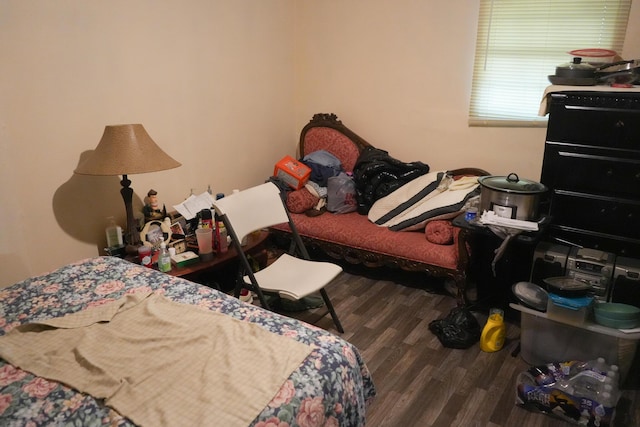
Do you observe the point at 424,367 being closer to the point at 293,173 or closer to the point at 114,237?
the point at 293,173

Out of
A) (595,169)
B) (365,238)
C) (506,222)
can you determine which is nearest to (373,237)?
(365,238)

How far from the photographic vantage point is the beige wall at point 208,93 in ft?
7.82

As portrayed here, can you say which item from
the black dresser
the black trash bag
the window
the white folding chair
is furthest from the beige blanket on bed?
the window

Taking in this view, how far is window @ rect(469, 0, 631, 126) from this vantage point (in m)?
2.83

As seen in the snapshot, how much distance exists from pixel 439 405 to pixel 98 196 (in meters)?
2.20

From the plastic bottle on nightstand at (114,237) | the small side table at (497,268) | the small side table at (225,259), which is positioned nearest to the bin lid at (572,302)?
the small side table at (497,268)

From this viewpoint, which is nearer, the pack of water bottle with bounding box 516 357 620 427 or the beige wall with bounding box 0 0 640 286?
the pack of water bottle with bounding box 516 357 620 427

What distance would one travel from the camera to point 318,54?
395 cm

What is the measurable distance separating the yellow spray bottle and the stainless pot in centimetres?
56

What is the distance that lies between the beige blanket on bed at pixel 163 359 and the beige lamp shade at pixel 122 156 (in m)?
0.85

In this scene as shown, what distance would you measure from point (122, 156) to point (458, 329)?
6.59 feet

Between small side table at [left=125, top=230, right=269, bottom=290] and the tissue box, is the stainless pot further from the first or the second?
the tissue box

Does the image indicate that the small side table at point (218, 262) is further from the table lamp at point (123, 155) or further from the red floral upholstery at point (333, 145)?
the red floral upholstery at point (333, 145)

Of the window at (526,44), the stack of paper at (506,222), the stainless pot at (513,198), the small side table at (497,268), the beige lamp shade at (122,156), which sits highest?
the window at (526,44)
